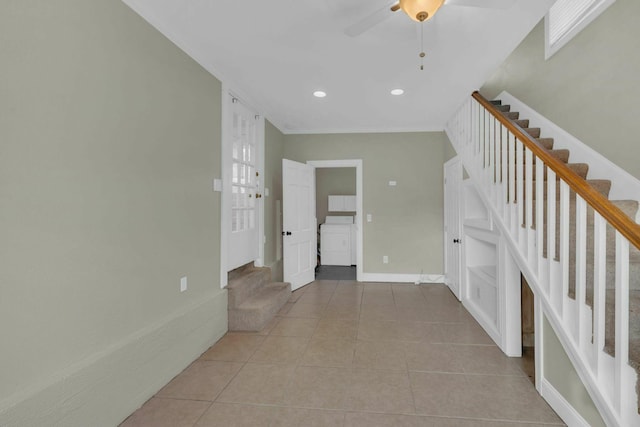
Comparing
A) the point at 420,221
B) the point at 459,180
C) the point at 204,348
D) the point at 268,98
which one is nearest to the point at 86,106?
the point at 204,348

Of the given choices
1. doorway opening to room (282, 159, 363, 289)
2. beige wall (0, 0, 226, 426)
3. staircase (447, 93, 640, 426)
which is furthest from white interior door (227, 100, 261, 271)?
staircase (447, 93, 640, 426)

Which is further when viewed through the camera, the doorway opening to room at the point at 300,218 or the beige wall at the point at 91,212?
the doorway opening to room at the point at 300,218

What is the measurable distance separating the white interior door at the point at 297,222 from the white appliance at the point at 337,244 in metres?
1.57

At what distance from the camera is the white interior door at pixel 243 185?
3.49 m

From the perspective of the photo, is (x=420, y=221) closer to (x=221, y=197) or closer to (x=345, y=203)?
(x=345, y=203)

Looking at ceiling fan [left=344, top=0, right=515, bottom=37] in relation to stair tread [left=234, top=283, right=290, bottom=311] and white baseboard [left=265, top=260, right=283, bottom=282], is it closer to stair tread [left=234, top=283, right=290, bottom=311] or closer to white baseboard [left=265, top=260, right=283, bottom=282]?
stair tread [left=234, top=283, right=290, bottom=311]

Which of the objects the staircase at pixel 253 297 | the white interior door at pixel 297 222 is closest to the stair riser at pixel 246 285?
Result: the staircase at pixel 253 297

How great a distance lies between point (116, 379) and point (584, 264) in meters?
2.64

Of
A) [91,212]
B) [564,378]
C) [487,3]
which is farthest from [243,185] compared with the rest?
[564,378]

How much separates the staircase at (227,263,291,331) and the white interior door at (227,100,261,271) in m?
0.17

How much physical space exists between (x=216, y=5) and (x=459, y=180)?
11.0 feet

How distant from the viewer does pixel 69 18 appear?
1574mm

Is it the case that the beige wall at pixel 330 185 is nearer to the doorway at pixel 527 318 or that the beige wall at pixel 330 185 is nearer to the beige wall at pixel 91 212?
the doorway at pixel 527 318

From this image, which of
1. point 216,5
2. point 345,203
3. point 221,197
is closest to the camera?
point 216,5
